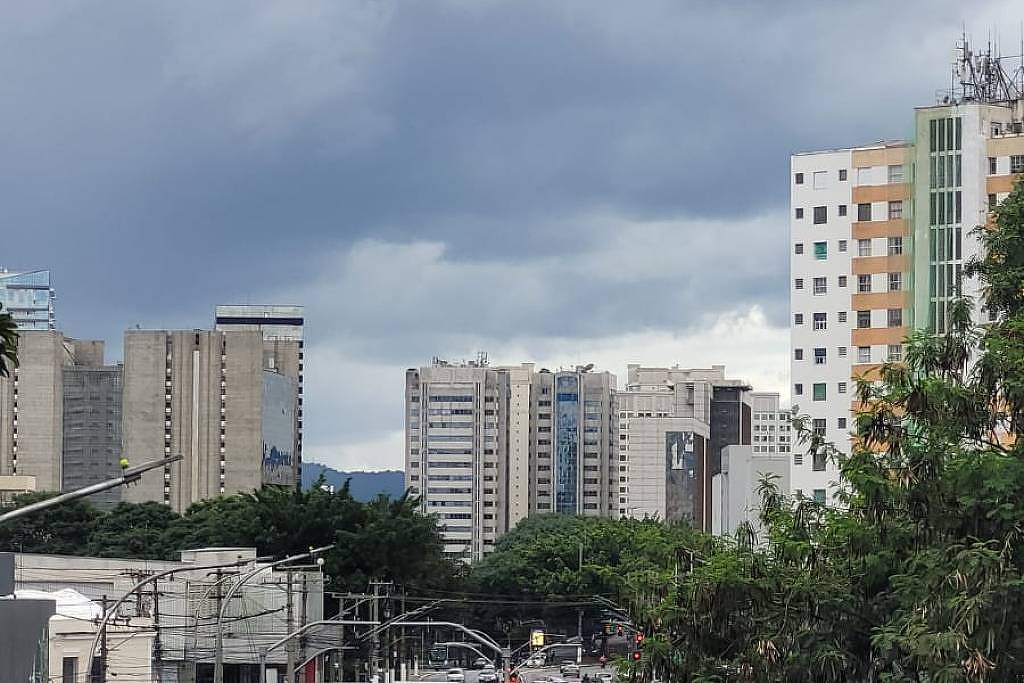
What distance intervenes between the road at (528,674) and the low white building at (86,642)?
48.1 m

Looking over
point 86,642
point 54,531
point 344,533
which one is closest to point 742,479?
point 344,533

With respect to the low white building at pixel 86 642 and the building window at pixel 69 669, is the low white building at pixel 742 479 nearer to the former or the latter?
the low white building at pixel 86 642

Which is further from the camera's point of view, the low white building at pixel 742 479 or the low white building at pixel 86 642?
the low white building at pixel 742 479

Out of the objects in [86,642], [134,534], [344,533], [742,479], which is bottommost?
[86,642]

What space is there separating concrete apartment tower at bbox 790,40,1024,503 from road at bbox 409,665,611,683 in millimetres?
21581

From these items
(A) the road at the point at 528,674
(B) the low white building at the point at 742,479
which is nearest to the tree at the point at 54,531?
(A) the road at the point at 528,674

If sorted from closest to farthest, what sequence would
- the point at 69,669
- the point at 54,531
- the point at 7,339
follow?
the point at 7,339 < the point at 69,669 < the point at 54,531

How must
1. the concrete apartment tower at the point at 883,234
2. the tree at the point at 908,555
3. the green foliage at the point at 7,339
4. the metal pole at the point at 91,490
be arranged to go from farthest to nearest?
the concrete apartment tower at the point at 883,234 < the tree at the point at 908,555 < the metal pole at the point at 91,490 < the green foliage at the point at 7,339

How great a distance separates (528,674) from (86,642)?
259ft

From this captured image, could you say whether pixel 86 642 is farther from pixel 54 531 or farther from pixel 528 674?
pixel 528 674

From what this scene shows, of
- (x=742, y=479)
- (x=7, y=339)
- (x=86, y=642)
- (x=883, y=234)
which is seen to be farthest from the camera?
(x=742, y=479)

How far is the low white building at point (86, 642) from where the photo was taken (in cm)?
4962

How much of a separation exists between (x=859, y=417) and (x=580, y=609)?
97.4 meters

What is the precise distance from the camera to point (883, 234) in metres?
112
